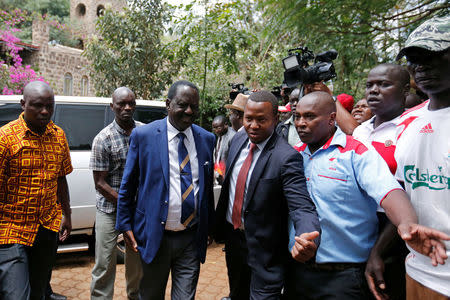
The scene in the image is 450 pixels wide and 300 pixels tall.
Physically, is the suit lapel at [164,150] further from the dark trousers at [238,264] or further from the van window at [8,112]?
the van window at [8,112]

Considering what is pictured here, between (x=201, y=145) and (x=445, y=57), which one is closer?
(x=445, y=57)

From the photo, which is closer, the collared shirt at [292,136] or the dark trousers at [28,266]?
the dark trousers at [28,266]

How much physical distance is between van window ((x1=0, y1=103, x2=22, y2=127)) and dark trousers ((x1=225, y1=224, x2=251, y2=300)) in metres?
3.37

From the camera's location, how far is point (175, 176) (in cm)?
268

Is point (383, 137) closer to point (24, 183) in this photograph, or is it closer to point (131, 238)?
point (131, 238)

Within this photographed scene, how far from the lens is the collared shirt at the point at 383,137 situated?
7.45 feet

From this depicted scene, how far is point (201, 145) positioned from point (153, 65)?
6.11 meters

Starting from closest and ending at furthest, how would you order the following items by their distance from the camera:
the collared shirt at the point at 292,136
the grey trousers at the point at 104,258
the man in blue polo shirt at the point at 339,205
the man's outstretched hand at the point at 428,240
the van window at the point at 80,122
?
the man's outstretched hand at the point at 428,240, the man in blue polo shirt at the point at 339,205, the grey trousers at the point at 104,258, the collared shirt at the point at 292,136, the van window at the point at 80,122

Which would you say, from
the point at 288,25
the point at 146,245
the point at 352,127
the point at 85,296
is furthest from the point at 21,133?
the point at 288,25

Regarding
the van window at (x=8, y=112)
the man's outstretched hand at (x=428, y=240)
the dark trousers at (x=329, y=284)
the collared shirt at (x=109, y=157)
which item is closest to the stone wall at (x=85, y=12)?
the van window at (x=8, y=112)

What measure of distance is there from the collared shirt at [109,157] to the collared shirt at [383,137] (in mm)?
2305

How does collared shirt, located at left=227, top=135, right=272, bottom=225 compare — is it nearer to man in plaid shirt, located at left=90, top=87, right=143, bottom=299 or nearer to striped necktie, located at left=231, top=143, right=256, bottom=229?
striped necktie, located at left=231, top=143, right=256, bottom=229

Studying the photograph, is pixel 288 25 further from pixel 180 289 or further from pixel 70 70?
pixel 70 70

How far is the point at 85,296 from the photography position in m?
3.94
